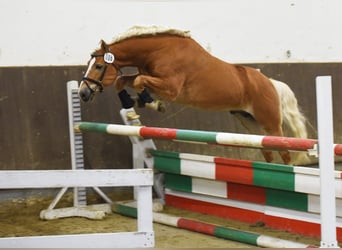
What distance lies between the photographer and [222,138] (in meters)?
2.54

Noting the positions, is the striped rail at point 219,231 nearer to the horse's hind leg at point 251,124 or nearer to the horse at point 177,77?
the horse at point 177,77

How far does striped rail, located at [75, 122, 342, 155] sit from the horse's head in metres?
0.22

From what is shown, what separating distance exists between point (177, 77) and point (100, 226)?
0.87 metres

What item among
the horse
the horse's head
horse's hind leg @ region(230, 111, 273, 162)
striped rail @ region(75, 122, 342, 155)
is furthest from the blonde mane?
horse's hind leg @ region(230, 111, 273, 162)

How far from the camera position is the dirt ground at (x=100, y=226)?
2615 mm

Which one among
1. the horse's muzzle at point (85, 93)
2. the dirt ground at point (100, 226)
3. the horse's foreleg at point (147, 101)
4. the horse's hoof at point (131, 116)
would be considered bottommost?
the dirt ground at point (100, 226)

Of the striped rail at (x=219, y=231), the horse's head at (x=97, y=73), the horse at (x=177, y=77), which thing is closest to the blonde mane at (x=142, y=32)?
the horse at (x=177, y=77)

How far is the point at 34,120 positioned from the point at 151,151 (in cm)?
72

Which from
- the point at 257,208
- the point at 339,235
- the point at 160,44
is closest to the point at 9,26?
the point at 160,44

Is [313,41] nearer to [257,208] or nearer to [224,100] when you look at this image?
[224,100]

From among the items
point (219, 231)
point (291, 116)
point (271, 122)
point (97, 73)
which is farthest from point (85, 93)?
point (291, 116)

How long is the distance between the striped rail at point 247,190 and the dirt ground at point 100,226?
0.05 meters

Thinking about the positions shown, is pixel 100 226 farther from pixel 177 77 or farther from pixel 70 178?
pixel 70 178

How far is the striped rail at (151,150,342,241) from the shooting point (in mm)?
2500
